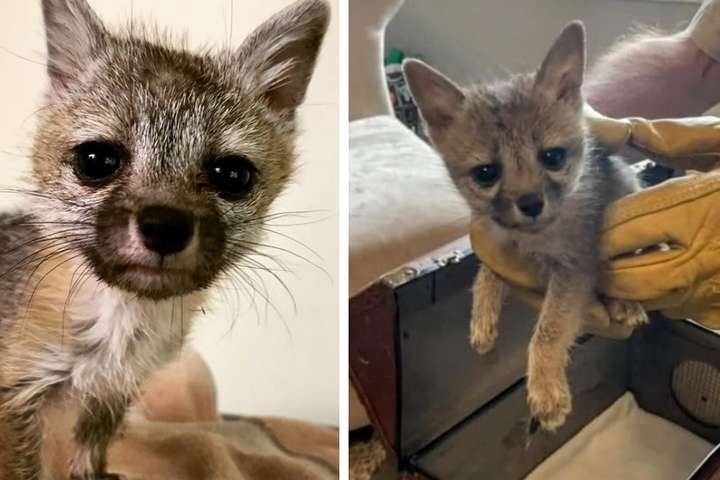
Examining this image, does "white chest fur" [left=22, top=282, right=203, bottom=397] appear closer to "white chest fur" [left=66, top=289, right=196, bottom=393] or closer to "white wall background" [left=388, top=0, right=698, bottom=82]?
"white chest fur" [left=66, top=289, right=196, bottom=393]

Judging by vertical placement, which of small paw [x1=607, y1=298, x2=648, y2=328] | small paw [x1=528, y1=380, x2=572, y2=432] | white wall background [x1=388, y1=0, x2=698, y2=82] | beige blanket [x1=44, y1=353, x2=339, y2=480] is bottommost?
beige blanket [x1=44, y1=353, x2=339, y2=480]

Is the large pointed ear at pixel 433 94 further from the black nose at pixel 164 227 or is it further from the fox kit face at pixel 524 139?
the black nose at pixel 164 227

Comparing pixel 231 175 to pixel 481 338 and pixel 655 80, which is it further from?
pixel 655 80

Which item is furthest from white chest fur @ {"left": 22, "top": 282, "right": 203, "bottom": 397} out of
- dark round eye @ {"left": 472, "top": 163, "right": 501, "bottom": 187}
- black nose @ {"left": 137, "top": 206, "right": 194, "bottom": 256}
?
dark round eye @ {"left": 472, "top": 163, "right": 501, "bottom": 187}

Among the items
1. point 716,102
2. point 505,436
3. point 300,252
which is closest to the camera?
point 716,102

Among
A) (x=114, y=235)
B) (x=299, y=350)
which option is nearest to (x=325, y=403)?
(x=299, y=350)

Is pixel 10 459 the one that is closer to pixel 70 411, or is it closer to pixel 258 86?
pixel 70 411

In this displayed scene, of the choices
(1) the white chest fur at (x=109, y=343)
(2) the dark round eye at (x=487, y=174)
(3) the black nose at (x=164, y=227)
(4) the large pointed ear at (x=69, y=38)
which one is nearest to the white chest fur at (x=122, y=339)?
(1) the white chest fur at (x=109, y=343)
